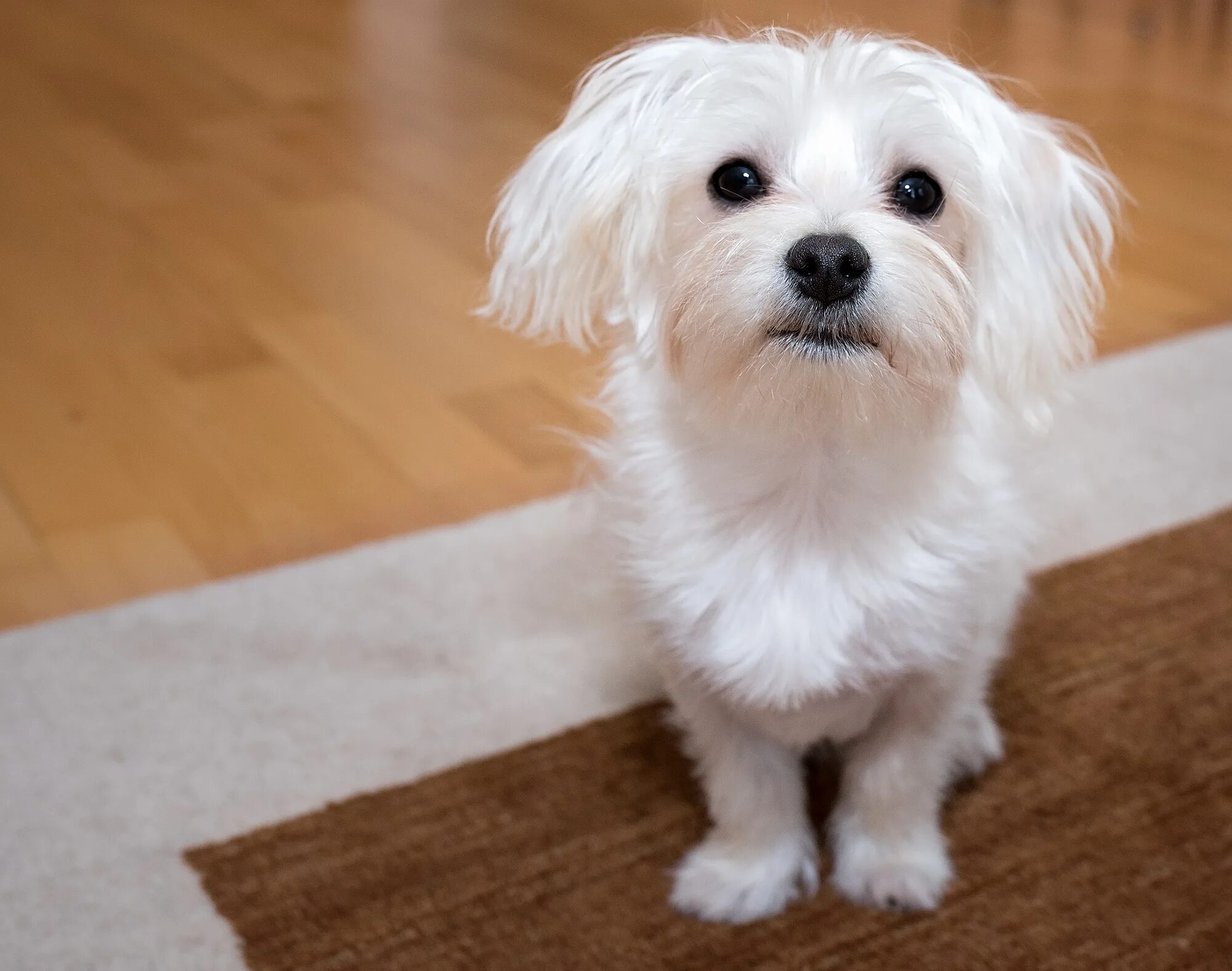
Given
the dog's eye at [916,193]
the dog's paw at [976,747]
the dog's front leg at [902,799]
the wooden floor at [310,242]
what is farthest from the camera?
the wooden floor at [310,242]

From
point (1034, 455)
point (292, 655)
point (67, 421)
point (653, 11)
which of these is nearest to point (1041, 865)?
point (1034, 455)

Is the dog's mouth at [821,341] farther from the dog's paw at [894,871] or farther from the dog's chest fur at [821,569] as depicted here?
the dog's paw at [894,871]

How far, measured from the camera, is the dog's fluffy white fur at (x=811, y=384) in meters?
1.12

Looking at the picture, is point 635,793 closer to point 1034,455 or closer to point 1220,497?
point 1034,455

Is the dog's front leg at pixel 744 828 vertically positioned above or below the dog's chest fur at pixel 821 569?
below

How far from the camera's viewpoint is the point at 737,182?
1192 mm

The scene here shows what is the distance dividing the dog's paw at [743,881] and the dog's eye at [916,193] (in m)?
0.57

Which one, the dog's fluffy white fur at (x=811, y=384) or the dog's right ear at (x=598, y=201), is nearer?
the dog's fluffy white fur at (x=811, y=384)

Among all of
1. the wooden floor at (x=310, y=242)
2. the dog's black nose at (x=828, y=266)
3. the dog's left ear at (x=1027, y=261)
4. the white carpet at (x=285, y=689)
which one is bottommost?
the wooden floor at (x=310, y=242)

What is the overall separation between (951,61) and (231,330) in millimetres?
1553

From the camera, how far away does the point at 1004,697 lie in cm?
159

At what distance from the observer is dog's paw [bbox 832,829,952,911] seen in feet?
4.32

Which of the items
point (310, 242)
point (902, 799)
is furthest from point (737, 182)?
point (310, 242)

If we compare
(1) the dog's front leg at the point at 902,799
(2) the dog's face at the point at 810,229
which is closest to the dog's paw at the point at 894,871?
(1) the dog's front leg at the point at 902,799
